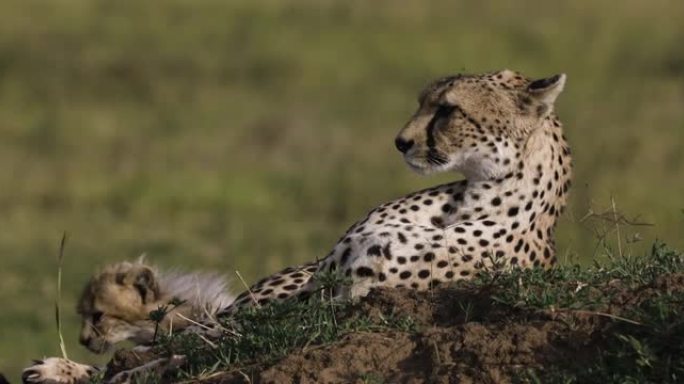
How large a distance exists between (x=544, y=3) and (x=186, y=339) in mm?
13605

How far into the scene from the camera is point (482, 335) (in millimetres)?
4609

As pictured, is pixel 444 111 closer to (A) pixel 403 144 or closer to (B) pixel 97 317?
(A) pixel 403 144

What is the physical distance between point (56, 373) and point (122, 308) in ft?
2.66

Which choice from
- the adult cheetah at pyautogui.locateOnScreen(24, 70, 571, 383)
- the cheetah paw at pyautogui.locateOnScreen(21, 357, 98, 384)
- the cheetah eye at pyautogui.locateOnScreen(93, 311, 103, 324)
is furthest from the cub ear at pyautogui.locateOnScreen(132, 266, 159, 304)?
the cheetah paw at pyautogui.locateOnScreen(21, 357, 98, 384)

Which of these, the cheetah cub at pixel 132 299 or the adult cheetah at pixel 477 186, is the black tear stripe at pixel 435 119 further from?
the cheetah cub at pixel 132 299

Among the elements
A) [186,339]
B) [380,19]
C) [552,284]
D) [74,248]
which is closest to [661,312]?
[552,284]

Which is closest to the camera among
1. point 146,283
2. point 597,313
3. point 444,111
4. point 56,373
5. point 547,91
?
point 597,313

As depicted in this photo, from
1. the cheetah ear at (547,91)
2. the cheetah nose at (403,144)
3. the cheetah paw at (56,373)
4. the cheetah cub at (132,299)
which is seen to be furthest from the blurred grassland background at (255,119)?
the cheetah ear at (547,91)

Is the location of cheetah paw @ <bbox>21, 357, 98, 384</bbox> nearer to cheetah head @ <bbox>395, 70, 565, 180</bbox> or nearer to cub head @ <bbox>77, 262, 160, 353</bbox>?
cub head @ <bbox>77, 262, 160, 353</bbox>

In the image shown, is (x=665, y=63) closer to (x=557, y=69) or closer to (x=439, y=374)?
(x=557, y=69)

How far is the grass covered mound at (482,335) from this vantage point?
4426 millimetres

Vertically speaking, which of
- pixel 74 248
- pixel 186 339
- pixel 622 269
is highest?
pixel 622 269

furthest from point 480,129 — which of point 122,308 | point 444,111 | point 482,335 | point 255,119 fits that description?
point 255,119

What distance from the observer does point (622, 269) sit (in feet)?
16.4
